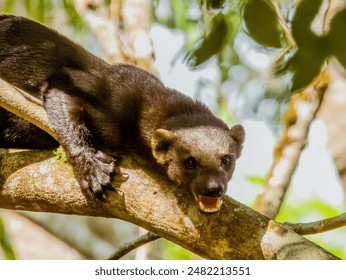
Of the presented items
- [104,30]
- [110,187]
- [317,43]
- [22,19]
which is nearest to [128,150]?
[110,187]

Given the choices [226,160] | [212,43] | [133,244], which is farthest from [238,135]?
[212,43]

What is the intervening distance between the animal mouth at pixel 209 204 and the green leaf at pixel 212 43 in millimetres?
1659

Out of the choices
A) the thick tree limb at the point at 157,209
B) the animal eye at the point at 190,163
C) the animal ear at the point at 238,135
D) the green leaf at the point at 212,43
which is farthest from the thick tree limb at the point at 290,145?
the green leaf at the point at 212,43

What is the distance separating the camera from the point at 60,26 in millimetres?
7324

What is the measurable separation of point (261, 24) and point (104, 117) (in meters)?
3.07

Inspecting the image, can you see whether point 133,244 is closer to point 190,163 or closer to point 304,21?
point 190,163

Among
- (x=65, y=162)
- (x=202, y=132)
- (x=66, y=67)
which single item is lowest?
(x=65, y=162)

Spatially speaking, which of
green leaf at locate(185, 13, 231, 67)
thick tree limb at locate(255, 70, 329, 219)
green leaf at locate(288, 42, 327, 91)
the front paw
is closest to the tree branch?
the front paw

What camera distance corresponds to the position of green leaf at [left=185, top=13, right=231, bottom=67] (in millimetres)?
1541

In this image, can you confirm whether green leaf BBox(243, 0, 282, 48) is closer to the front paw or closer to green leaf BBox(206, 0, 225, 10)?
green leaf BBox(206, 0, 225, 10)

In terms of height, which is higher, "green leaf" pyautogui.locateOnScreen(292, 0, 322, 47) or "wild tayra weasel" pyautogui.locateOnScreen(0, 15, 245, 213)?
"wild tayra weasel" pyautogui.locateOnScreen(0, 15, 245, 213)

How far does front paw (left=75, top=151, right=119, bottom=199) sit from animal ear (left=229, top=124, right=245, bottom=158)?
101cm
